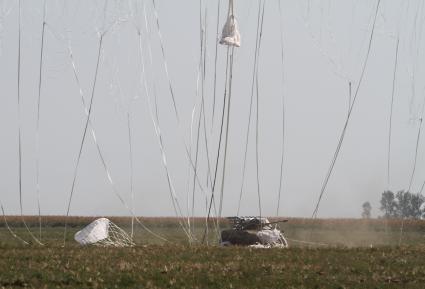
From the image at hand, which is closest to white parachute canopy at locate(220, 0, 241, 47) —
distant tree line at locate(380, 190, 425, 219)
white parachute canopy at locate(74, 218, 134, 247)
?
white parachute canopy at locate(74, 218, 134, 247)

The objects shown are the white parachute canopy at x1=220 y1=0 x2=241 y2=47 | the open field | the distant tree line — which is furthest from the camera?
the distant tree line

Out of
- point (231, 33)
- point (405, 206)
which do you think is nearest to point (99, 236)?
point (231, 33)

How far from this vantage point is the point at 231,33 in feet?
126

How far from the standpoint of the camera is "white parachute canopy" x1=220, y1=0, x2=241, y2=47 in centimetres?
3838

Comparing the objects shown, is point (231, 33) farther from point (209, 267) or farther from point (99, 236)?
point (209, 267)

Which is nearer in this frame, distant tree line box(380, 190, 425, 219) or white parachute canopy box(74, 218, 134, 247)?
white parachute canopy box(74, 218, 134, 247)

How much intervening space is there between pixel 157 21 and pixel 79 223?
4073 centimetres

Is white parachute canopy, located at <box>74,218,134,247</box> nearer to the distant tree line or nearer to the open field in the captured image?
the open field

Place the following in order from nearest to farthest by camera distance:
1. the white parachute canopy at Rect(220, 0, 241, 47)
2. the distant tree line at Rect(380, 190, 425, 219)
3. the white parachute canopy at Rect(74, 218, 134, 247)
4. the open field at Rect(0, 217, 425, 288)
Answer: the open field at Rect(0, 217, 425, 288) → the white parachute canopy at Rect(74, 218, 134, 247) → the white parachute canopy at Rect(220, 0, 241, 47) → the distant tree line at Rect(380, 190, 425, 219)

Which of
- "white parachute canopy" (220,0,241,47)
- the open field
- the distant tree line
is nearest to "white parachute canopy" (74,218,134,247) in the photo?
the open field

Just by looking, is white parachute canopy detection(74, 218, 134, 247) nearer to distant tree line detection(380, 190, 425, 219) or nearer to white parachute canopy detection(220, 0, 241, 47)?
white parachute canopy detection(220, 0, 241, 47)

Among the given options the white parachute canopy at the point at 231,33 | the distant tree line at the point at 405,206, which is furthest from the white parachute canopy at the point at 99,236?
the distant tree line at the point at 405,206

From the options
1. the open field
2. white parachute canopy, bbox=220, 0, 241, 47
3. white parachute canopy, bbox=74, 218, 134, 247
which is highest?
white parachute canopy, bbox=220, 0, 241, 47

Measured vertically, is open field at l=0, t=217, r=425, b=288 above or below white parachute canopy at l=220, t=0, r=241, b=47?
below
